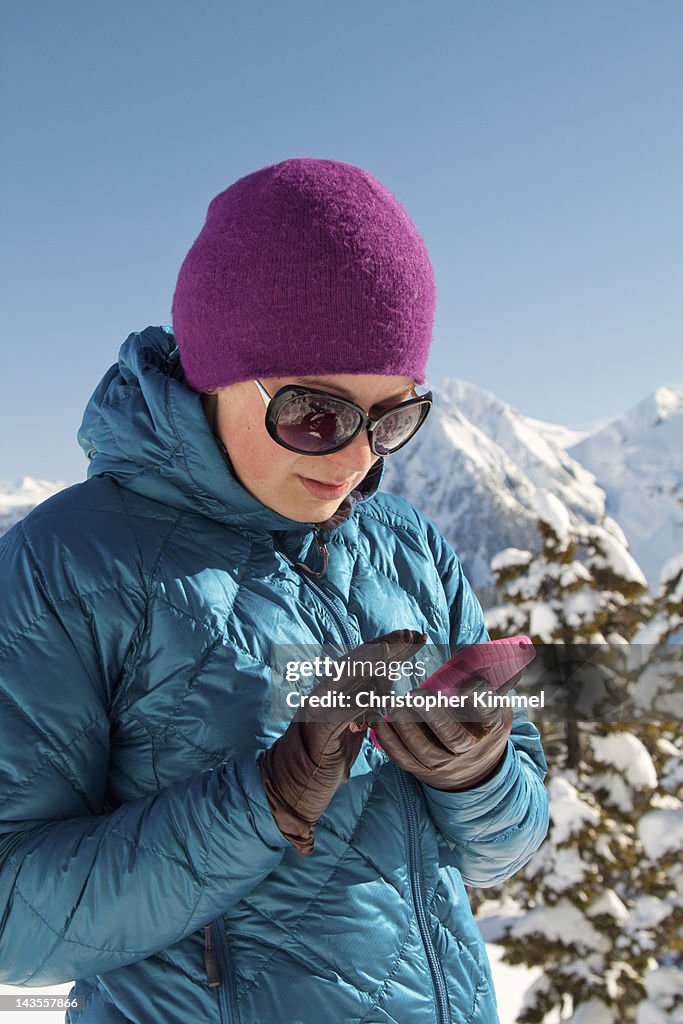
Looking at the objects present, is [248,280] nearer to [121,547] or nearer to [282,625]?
[121,547]

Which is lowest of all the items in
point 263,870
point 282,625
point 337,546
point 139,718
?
point 263,870

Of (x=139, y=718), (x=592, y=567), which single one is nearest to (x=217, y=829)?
(x=139, y=718)

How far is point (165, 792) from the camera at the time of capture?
1295mm

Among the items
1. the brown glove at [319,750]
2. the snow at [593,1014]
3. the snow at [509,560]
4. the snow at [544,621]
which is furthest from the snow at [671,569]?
the brown glove at [319,750]

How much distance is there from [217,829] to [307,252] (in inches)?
38.6

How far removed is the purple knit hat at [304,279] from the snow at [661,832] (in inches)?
306

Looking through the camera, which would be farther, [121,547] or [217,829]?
[121,547]

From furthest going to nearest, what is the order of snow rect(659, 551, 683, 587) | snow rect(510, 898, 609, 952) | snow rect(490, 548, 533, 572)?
snow rect(490, 548, 533, 572) < snow rect(510, 898, 609, 952) < snow rect(659, 551, 683, 587)

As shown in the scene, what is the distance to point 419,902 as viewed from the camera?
4.83 ft

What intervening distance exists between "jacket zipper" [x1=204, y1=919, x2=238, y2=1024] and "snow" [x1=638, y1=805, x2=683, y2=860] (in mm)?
7695

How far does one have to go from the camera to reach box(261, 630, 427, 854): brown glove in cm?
118

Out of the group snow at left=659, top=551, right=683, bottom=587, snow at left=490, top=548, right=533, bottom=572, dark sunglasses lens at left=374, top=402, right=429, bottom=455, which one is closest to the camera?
dark sunglasses lens at left=374, top=402, right=429, bottom=455

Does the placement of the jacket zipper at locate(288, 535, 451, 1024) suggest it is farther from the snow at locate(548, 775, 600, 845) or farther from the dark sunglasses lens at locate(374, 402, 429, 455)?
the snow at locate(548, 775, 600, 845)

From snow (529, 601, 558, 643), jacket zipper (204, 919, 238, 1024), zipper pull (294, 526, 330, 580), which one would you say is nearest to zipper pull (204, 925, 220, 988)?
jacket zipper (204, 919, 238, 1024)
